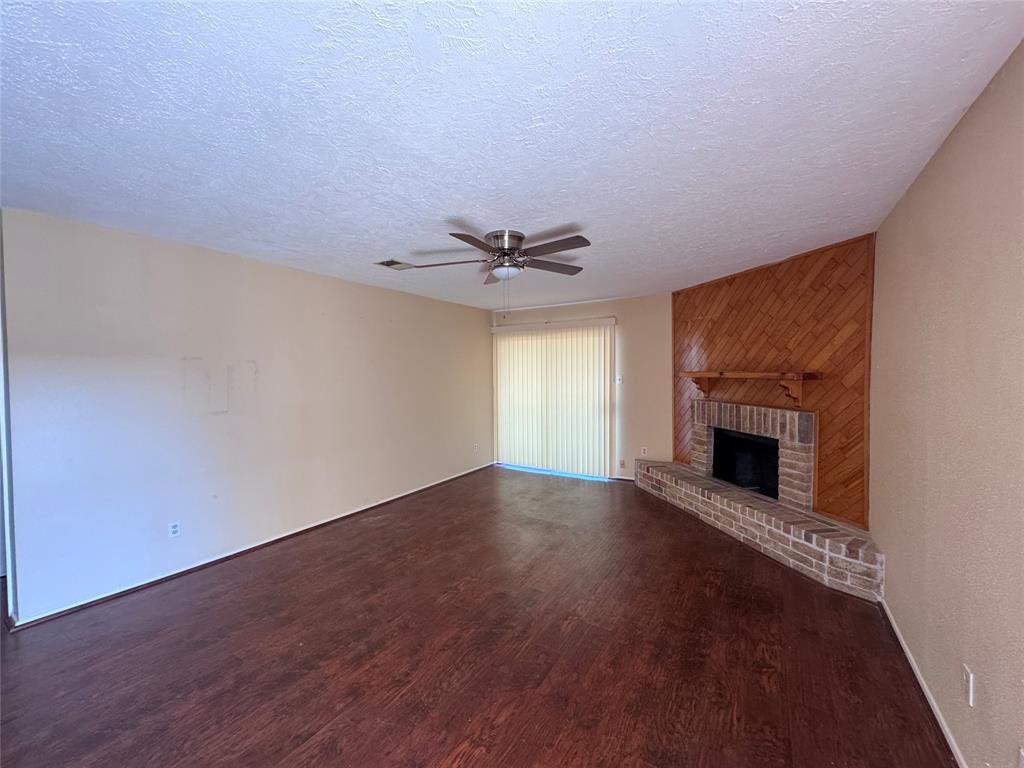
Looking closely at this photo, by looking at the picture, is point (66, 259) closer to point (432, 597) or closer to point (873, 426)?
point (432, 597)

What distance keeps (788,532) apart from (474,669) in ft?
8.48

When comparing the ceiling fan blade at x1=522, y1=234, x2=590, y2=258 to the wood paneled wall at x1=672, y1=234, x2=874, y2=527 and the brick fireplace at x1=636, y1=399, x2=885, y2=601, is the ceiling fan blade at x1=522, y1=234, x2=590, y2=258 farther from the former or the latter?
the brick fireplace at x1=636, y1=399, x2=885, y2=601

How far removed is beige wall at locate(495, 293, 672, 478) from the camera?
5227mm

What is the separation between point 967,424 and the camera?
1596mm

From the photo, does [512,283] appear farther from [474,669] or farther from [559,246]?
[474,669]

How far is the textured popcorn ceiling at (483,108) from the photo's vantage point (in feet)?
3.79

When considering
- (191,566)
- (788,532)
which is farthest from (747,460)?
(191,566)

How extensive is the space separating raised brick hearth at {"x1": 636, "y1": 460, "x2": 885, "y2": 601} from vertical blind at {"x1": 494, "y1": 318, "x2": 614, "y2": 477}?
1.37 meters

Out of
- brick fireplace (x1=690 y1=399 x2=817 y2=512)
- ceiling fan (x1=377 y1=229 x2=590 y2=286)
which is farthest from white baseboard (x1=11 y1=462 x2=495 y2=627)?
brick fireplace (x1=690 y1=399 x2=817 y2=512)

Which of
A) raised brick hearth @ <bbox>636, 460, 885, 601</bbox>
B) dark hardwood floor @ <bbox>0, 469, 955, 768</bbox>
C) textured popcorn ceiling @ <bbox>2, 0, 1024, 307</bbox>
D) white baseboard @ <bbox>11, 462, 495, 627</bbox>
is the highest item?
textured popcorn ceiling @ <bbox>2, 0, 1024, 307</bbox>

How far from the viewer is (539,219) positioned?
8.55 feet

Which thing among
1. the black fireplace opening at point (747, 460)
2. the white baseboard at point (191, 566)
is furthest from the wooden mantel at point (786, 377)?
the white baseboard at point (191, 566)

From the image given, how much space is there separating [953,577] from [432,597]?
2758 mm

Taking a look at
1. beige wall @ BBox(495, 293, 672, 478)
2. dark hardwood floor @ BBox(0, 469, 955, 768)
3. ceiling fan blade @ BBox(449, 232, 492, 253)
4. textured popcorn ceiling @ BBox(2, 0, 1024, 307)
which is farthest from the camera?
beige wall @ BBox(495, 293, 672, 478)
